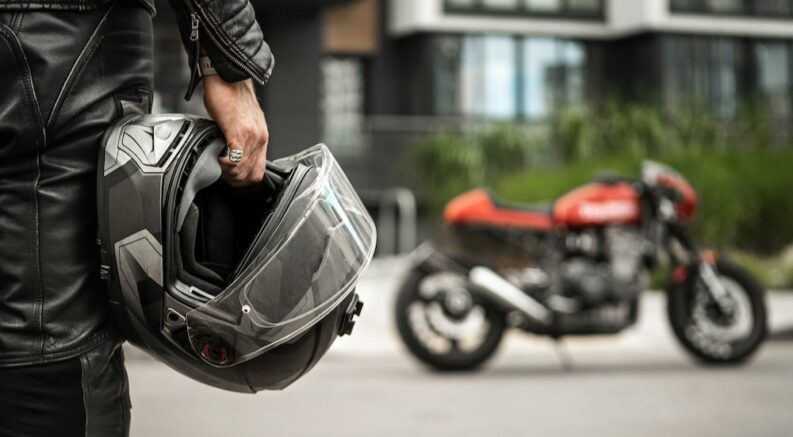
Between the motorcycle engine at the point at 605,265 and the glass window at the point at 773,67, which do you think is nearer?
the motorcycle engine at the point at 605,265

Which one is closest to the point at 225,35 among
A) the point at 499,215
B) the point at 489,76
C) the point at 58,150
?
the point at 58,150

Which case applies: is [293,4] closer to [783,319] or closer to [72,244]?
[783,319]

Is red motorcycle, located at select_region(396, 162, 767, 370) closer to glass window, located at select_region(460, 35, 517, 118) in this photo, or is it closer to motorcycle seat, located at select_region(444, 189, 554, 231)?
motorcycle seat, located at select_region(444, 189, 554, 231)

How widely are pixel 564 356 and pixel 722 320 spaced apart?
1.01 m

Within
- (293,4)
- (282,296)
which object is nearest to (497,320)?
(282,296)

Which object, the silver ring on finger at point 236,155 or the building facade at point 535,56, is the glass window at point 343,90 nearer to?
the building facade at point 535,56

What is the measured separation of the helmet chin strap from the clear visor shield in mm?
124

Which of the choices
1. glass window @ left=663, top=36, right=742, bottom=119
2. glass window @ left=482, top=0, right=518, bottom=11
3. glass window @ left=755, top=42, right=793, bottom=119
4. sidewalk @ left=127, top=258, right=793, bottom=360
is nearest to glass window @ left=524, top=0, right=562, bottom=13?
glass window @ left=482, top=0, right=518, bottom=11

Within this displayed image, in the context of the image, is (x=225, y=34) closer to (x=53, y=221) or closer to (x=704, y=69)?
(x=53, y=221)

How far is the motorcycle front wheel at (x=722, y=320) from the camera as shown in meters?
7.21

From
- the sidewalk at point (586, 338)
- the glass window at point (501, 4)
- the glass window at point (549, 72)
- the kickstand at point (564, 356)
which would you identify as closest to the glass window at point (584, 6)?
the glass window at point (549, 72)

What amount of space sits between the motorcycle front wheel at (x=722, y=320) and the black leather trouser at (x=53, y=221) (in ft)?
19.1

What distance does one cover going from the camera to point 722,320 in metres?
7.20

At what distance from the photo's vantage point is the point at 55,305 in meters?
1.78
